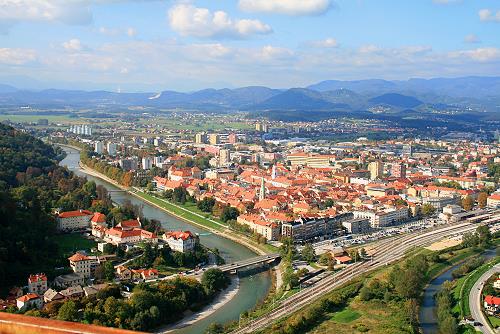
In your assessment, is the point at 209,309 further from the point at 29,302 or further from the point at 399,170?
the point at 399,170

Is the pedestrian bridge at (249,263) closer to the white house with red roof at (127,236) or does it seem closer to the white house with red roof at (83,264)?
the white house with red roof at (127,236)

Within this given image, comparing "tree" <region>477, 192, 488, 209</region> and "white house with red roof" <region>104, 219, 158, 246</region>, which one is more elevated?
"white house with red roof" <region>104, 219, 158, 246</region>

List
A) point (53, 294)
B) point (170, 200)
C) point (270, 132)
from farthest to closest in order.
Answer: point (270, 132), point (170, 200), point (53, 294)

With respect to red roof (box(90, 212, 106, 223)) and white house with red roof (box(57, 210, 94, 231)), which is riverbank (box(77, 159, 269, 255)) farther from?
white house with red roof (box(57, 210, 94, 231))

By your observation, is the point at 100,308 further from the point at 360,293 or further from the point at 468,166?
the point at 468,166

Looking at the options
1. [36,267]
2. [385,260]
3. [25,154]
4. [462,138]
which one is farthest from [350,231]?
[462,138]

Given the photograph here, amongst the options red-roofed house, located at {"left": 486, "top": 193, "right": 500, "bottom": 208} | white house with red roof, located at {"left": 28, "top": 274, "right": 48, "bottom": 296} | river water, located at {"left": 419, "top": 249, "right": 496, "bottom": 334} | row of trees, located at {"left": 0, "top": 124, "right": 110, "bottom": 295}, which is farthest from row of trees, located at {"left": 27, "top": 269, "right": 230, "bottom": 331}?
red-roofed house, located at {"left": 486, "top": 193, "right": 500, "bottom": 208}
